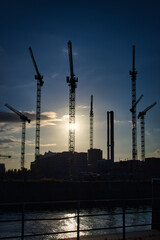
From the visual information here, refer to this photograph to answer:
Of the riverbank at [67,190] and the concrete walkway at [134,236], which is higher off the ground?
the concrete walkway at [134,236]

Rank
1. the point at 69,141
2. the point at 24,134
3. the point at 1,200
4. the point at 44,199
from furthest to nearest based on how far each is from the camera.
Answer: the point at 24,134 → the point at 69,141 → the point at 44,199 → the point at 1,200

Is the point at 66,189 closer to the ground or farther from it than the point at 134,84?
closer to the ground

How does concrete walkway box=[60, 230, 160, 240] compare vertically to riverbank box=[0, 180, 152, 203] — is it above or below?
above

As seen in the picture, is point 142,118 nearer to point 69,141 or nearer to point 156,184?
point 69,141

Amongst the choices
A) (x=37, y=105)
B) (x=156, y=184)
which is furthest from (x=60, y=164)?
(x=156, y=184)

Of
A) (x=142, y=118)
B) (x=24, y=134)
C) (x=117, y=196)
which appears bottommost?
(x=117, y=196)

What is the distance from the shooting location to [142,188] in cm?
8788

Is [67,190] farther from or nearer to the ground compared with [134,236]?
nearer to the ground

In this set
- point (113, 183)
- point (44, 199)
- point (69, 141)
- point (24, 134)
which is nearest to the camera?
point (44, 199)

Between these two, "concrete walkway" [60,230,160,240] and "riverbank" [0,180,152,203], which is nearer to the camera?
"concrete walkway" [60,230,160,240]

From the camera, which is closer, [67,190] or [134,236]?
[134,236]

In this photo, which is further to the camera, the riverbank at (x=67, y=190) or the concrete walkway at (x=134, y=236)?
the riverbank at (x=67, y=190)

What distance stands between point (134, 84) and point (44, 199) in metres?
61.7

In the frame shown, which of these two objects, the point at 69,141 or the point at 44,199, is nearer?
the point at 44,199
